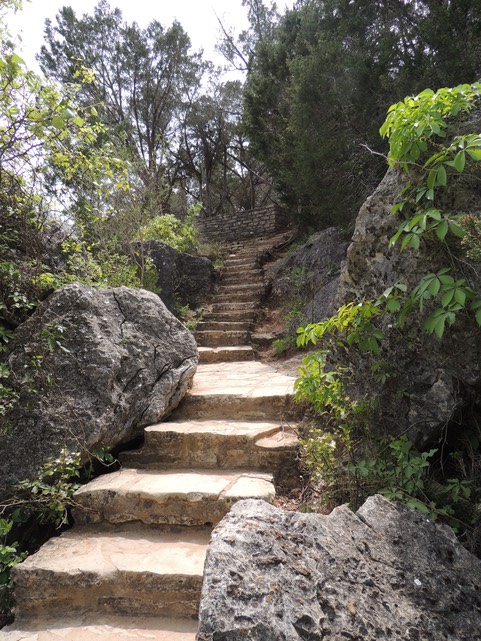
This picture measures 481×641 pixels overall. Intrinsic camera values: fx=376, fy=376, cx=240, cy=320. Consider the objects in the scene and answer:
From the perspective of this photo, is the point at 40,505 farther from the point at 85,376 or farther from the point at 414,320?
the point at 414,320

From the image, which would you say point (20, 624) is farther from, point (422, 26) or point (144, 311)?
point (422, 26)

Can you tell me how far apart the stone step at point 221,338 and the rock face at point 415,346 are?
4066 millimetres

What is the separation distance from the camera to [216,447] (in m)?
2.84

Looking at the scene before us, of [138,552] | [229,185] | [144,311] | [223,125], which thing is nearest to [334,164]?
[144,311]

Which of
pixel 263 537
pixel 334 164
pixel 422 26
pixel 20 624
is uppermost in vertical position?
pixel 422 26

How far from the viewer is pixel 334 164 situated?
6.63 m

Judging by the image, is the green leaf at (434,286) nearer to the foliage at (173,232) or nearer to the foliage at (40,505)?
the foliage at (40,505)

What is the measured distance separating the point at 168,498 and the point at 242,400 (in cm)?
124

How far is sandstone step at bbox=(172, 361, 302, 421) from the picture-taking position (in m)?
3.31

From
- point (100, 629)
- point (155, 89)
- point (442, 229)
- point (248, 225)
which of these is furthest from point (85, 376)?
point (155, 89)

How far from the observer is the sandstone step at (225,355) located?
19.1 feet

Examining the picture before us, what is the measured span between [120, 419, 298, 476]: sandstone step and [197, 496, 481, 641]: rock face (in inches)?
40.8

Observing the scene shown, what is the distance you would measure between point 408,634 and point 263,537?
0.55 meters

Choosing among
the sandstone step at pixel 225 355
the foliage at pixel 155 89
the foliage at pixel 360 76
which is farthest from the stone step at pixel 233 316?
the foliage at pixel 155 89
